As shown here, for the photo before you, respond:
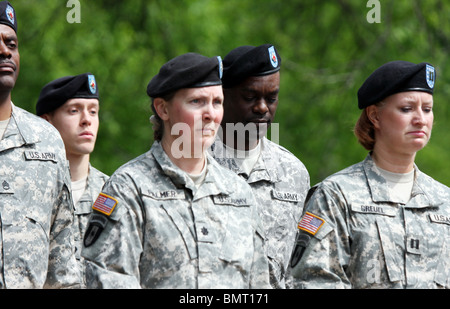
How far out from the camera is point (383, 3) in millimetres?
16172

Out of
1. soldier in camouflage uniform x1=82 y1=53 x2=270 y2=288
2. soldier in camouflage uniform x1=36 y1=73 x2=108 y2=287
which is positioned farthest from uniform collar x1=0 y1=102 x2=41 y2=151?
soldier in camouflage uniform x1=36 y1=73 x2=108 y2=287

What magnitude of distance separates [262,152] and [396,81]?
1.23 m

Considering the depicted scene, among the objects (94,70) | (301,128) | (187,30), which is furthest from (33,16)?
(301,128)

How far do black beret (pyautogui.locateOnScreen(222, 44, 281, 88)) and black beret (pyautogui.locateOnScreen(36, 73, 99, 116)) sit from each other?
148 centimetres

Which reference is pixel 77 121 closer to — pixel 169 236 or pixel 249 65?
pixel 249 65

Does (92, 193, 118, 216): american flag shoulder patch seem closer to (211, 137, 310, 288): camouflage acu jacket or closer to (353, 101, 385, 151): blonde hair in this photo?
(211, 137, 310, 288): camouflage acu jacket

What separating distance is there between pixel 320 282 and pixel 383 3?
10.8 m

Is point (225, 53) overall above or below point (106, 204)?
above

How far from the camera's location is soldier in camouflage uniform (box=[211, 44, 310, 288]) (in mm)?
6836

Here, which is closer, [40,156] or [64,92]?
[40,156]

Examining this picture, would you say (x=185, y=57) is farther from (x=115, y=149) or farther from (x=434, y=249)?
(x=115, y=149)

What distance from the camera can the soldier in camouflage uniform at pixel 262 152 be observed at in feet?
22.4

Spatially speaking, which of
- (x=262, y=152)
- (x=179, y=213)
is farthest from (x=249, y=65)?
(x=179, y=213)

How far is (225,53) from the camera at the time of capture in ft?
50.7
